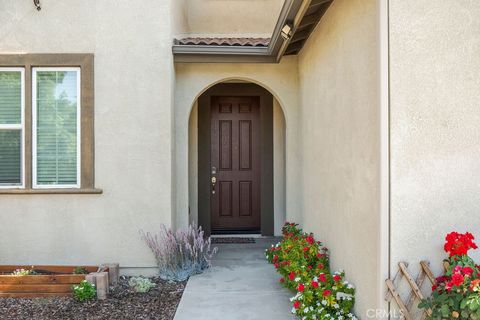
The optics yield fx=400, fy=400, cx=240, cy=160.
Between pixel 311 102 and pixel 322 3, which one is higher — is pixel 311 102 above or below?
below

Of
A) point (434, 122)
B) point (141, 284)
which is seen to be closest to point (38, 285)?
point (141, 284)

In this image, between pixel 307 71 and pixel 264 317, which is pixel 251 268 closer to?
pixel 264 317

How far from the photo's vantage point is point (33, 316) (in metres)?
4.32

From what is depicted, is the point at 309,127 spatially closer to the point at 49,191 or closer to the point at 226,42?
the point at 226,42

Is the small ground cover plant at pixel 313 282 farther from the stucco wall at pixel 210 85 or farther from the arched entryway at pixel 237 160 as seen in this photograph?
the arched entryway at pixel 237 160

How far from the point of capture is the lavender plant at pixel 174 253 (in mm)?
5434

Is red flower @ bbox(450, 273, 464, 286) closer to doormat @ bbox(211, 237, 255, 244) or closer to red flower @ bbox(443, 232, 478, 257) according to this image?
red flower @ bbox(443, 232, 478, 257)

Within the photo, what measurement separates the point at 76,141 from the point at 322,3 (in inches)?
147

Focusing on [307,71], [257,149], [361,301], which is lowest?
[361,301]

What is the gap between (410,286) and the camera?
9.70 ft

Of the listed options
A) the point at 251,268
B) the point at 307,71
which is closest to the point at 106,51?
the point at 307,71

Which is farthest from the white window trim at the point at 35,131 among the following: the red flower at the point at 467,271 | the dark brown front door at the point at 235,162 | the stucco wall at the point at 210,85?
the red flower at the point at 467,271

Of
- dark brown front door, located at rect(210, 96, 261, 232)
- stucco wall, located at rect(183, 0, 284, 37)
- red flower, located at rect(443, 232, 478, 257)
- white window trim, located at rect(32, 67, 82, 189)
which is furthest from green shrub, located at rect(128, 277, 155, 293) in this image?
stucco wall, located at rect(183, 0, 284, 37)

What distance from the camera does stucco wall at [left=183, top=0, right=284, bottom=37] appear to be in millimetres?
7910
